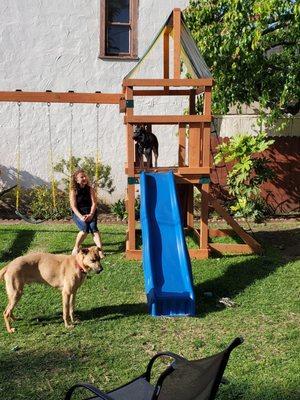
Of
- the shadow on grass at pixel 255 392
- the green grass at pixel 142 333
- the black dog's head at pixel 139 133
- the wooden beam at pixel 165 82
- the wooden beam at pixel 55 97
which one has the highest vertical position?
the wooden beam at pixel 165 82

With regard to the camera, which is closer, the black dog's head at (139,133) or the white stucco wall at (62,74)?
the black dog's head at (139,133)

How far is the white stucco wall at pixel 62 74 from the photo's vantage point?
11.7m

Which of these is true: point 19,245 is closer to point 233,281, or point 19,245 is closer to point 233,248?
point 233,248

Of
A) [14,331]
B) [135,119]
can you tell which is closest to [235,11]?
[135,119]

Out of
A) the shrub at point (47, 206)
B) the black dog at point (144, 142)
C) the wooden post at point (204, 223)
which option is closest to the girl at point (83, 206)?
the wooden post at point (204, 223)

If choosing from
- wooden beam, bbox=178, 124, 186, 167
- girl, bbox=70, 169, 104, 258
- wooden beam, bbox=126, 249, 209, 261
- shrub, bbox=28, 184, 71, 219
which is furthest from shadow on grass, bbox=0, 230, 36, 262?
wooden beam, bbox=178, 124, 186, 167

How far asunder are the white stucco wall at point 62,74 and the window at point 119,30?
16 cm

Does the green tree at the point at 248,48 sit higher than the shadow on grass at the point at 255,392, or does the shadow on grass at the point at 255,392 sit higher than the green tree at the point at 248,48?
the green tree at the point at 248,48

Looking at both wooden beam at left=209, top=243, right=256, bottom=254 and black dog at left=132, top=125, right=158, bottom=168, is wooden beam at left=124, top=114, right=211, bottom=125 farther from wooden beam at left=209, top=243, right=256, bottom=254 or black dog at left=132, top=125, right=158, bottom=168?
wooden beam at left=209, top=243, right=256, bottom=254

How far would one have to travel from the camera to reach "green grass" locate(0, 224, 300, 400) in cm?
425

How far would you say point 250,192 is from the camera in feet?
36.1

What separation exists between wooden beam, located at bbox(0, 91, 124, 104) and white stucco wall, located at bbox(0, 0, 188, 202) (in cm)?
377

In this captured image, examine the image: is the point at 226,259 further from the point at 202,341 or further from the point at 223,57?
the point at 223,57

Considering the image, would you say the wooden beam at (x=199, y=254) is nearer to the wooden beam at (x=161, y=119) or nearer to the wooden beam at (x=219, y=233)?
the wooden beam at (x=219, y=233)
